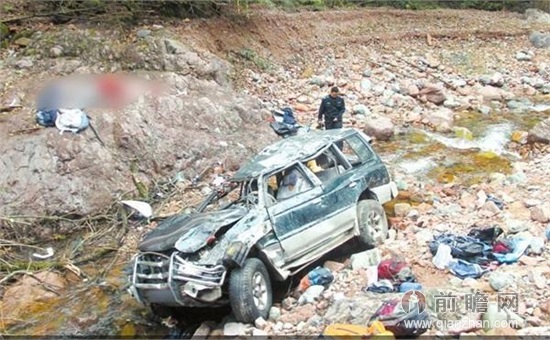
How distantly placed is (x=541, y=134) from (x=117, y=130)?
7983 mm

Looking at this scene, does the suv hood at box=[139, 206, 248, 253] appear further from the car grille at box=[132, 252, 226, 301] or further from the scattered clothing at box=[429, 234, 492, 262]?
the scattered clothing at box=[429, 234, 492, 262]

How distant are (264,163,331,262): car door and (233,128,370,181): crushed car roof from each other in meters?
0.30

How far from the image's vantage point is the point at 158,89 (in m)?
11.7

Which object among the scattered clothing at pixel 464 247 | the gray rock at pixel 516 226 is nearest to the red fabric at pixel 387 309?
the scattered clothing at pixel 464 247

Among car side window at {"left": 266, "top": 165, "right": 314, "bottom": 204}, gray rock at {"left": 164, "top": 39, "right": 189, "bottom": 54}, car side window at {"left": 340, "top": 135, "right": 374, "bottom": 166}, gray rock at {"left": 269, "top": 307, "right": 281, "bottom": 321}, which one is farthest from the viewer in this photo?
gray rock at {"left": 164, "top": 39, "right": 189, "bottom": 54}

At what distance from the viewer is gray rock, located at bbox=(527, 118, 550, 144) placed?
37.1ft

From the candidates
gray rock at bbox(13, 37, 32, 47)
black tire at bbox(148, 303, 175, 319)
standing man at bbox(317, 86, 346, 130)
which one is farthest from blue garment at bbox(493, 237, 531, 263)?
gray rock at bbox(13, 37, 32, 47)

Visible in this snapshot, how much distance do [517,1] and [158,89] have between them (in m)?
17.0

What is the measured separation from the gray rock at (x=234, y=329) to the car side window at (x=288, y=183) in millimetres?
1602

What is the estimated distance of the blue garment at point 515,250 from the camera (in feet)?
20.7

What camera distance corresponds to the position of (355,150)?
790 cm

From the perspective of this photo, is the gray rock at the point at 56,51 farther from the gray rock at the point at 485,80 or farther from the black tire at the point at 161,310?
the gray rock at the point at 485,80

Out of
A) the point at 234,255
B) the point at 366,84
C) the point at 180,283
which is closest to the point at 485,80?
the point at 366,84

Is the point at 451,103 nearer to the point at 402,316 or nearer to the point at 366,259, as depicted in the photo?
the point at 366,259
